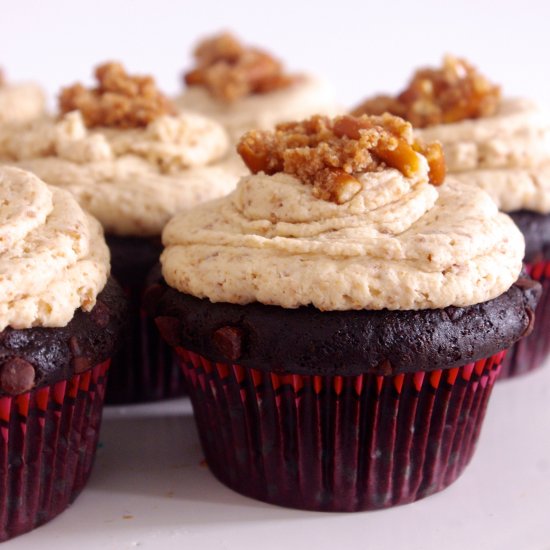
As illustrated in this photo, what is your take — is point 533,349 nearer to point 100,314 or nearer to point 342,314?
point 342,314

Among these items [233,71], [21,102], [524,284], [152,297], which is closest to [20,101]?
[21,102]

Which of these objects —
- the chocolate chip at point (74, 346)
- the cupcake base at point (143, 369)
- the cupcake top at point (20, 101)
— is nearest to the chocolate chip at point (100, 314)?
the chocolate chip at point (74, 346)

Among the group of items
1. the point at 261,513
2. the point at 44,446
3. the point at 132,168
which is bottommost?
the point at 261,513

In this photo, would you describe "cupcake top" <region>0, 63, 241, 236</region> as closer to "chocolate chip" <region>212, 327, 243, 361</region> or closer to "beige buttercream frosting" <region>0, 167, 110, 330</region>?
"beige buttercream frosting" <region>0, 167, 110, 330</region>

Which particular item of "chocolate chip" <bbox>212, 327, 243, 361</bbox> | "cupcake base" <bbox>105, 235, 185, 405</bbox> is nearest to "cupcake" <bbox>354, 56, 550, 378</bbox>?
"cupcake base" <bbox>105, 235, 185, 405</bbox>

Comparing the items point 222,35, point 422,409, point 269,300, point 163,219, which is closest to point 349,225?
point 269,300

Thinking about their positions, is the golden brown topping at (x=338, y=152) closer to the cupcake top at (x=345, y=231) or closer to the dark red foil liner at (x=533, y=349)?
the cupcake top at (x=345, y=231)
